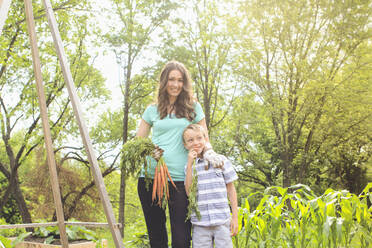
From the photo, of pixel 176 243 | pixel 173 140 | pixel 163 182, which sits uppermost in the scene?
pixel 173 140

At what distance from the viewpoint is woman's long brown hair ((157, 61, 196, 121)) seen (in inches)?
82.8

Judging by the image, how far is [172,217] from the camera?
6.63ft

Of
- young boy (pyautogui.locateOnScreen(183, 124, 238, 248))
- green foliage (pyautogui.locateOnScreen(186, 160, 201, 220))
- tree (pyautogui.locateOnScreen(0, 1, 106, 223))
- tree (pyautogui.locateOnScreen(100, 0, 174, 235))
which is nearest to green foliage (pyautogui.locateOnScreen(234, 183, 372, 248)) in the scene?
young boy (pyautogui.locateOnScreen(183, 124, 238, 248))

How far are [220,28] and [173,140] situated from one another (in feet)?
26.7

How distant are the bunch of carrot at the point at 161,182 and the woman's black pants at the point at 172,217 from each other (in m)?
0.05

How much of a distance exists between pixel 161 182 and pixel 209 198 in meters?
0.29

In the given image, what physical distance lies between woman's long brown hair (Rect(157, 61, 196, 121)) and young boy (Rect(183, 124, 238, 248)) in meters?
0.13

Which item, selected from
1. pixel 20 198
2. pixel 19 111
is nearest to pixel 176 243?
pixel 20 198

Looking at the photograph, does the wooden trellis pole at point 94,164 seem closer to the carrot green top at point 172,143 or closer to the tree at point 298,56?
the carrot green top at point 172,143

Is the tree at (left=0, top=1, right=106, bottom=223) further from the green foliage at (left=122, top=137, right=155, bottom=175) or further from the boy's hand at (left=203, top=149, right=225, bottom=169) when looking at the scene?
the boy's hand at (left=203, top=149, right=225, bottom=169)

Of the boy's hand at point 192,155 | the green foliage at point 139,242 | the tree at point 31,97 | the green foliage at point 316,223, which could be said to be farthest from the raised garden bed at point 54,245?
the tree at point 31,97

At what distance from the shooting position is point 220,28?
967 centimetres

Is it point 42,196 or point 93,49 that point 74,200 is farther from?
point 93,49

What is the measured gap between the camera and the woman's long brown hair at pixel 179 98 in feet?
6.90
